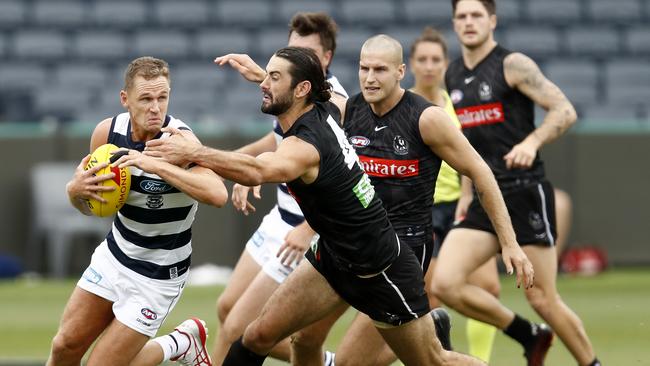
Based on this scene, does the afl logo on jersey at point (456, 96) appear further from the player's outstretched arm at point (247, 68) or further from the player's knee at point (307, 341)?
the player's knee at point (307, 341)

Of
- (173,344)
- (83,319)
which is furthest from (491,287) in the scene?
(83,319)

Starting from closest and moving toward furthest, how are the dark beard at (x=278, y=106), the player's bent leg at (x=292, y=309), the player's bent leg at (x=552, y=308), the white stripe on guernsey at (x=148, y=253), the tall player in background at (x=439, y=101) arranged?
the dark beard at (x=278, y=106) → the player's bent leg at (x=292, y=309) → the white stripe on guernsey at (x=148, y=253) → the player's bent leg at (x=552, y=308) → the tall player in background at (x=439, y=101)

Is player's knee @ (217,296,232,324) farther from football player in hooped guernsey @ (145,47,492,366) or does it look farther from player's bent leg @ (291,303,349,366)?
football player in hooped guernsey @ (145,47,492,366)

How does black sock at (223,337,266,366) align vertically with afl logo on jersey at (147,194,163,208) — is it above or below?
below

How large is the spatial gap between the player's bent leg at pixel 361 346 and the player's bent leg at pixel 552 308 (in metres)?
1.49

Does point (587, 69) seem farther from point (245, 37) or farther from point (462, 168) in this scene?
point (462, 168)

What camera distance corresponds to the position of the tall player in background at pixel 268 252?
769 centimetres

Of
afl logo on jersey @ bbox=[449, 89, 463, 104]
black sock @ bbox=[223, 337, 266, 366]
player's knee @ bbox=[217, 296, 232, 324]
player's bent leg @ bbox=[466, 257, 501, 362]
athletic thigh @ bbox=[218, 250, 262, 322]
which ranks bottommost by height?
player's bent leg @ bbox=[466, 257, 501, 362]

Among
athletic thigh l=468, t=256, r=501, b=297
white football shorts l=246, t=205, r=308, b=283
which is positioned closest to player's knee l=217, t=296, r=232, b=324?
white football shorts l=246, t=205, r=308, b=283

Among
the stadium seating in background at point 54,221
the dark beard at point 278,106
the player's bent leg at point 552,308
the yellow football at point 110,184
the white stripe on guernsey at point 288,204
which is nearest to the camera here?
the dark beard at point 278,106

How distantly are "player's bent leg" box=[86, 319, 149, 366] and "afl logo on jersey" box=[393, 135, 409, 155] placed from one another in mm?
1748

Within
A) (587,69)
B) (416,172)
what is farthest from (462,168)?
(587,69)

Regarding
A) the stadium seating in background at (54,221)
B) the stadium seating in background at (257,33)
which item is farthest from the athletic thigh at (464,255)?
the stadium seating in background at (257,33)

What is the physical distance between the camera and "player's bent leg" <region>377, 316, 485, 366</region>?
6496mm
